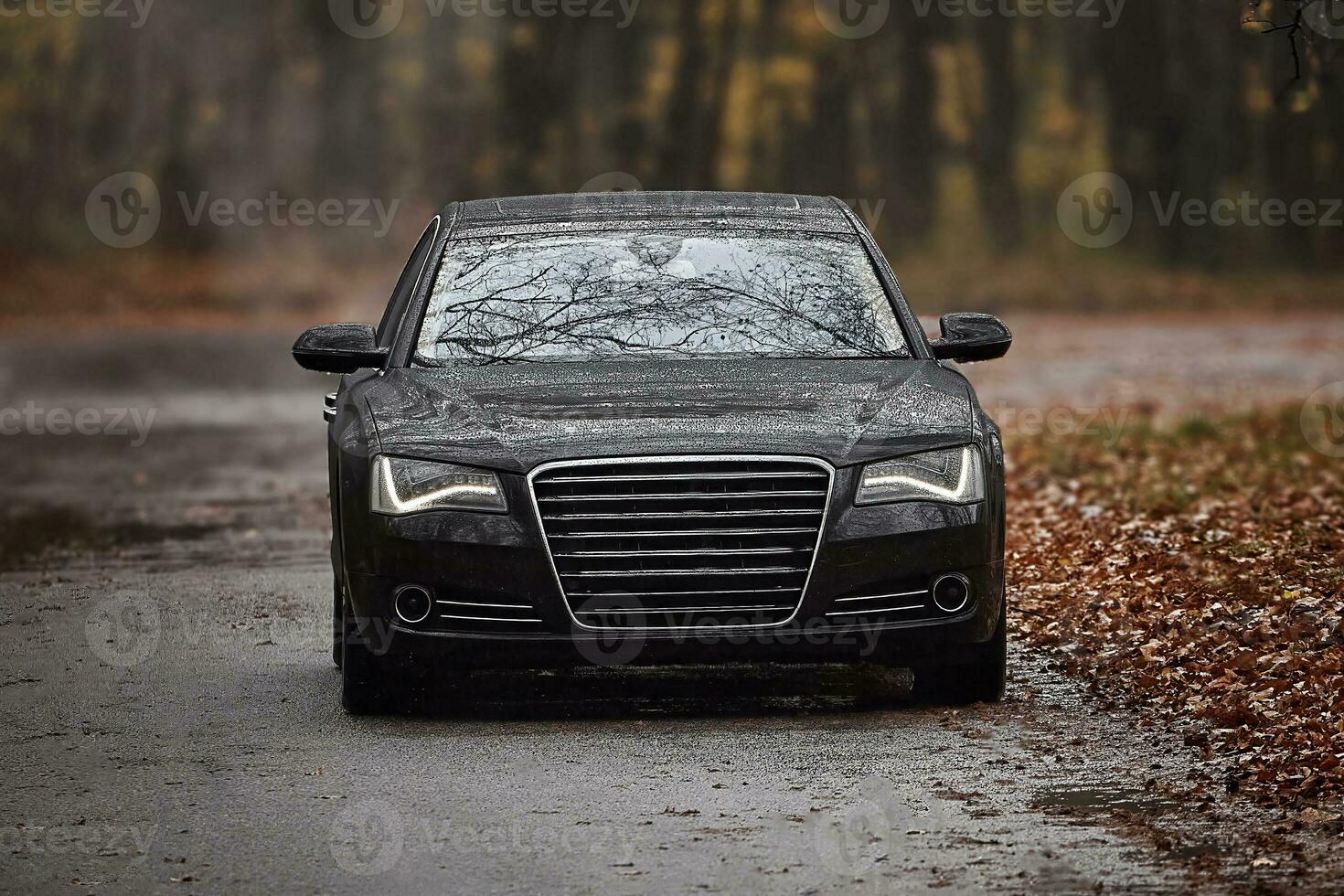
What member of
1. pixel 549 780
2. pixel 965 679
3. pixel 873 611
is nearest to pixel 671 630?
pixel 873 611

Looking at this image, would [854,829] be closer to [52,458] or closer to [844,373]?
[844,373]

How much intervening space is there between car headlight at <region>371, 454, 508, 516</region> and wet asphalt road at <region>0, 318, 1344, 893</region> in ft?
2.51

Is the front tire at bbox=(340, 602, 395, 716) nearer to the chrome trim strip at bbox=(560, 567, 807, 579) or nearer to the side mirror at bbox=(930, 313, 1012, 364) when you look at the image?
the chrome trim strip at bbox=(560, 567, 807, 579)

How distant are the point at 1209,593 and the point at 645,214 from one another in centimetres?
299

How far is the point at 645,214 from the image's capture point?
9734mm

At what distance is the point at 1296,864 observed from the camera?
603 centimetres

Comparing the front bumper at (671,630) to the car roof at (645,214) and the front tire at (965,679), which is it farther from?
the car roof at (645,214)

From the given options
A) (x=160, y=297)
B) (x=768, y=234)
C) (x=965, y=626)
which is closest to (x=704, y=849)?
(x=965, y=626)

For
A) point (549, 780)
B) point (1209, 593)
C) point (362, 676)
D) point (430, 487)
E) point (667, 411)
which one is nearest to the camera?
point (549, 780)

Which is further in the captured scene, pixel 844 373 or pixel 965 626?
pixel 844 373

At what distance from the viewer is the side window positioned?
9.48 metres

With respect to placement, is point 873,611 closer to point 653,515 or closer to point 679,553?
point 679,553

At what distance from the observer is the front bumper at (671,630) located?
26.0ft

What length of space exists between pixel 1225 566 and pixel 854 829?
16.8 ft
